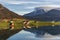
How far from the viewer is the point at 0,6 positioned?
610ft

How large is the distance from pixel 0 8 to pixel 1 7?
6.33 metres

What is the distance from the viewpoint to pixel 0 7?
7244 inches

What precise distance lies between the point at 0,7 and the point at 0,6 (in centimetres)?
205

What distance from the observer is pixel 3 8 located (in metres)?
193

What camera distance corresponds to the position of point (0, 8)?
183250 millimetres

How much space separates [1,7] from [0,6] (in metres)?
3.68

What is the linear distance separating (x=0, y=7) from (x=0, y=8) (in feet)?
3.48

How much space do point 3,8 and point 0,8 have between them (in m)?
9.82

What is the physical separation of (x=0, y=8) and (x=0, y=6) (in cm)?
307

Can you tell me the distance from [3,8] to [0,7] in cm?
909

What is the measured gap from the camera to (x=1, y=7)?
189500 mm
